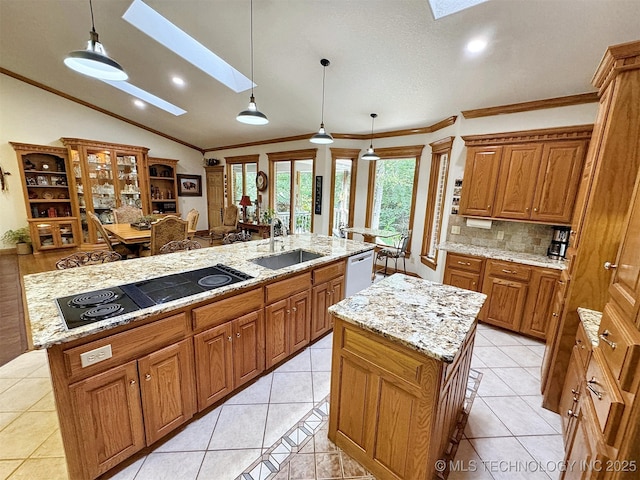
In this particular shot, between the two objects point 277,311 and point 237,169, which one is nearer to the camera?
point 277,311

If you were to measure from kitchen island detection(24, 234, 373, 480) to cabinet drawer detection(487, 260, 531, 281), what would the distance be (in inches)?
79.0

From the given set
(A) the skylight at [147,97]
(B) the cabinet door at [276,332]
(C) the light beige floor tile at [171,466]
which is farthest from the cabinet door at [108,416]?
(A) the skylight at [147,97]

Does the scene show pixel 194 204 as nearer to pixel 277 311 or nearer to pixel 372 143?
pixel 372 143

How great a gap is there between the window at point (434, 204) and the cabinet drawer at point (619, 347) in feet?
10.1

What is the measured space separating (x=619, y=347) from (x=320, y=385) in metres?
1.87

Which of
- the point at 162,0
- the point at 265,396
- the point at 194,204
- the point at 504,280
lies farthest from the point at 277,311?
the point at 194,204

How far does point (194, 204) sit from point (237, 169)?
6.36 feet

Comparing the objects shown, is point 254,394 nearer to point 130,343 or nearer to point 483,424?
point 130,343

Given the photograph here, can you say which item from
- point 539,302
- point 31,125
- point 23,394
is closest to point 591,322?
point 539,302

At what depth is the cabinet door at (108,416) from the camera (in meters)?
1.27

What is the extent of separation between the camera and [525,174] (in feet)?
9.82

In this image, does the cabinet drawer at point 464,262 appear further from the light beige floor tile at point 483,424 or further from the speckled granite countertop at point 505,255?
the light beige floor tile at point 483,424

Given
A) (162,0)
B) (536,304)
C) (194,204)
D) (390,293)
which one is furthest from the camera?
(194,204)

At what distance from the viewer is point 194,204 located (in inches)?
323
